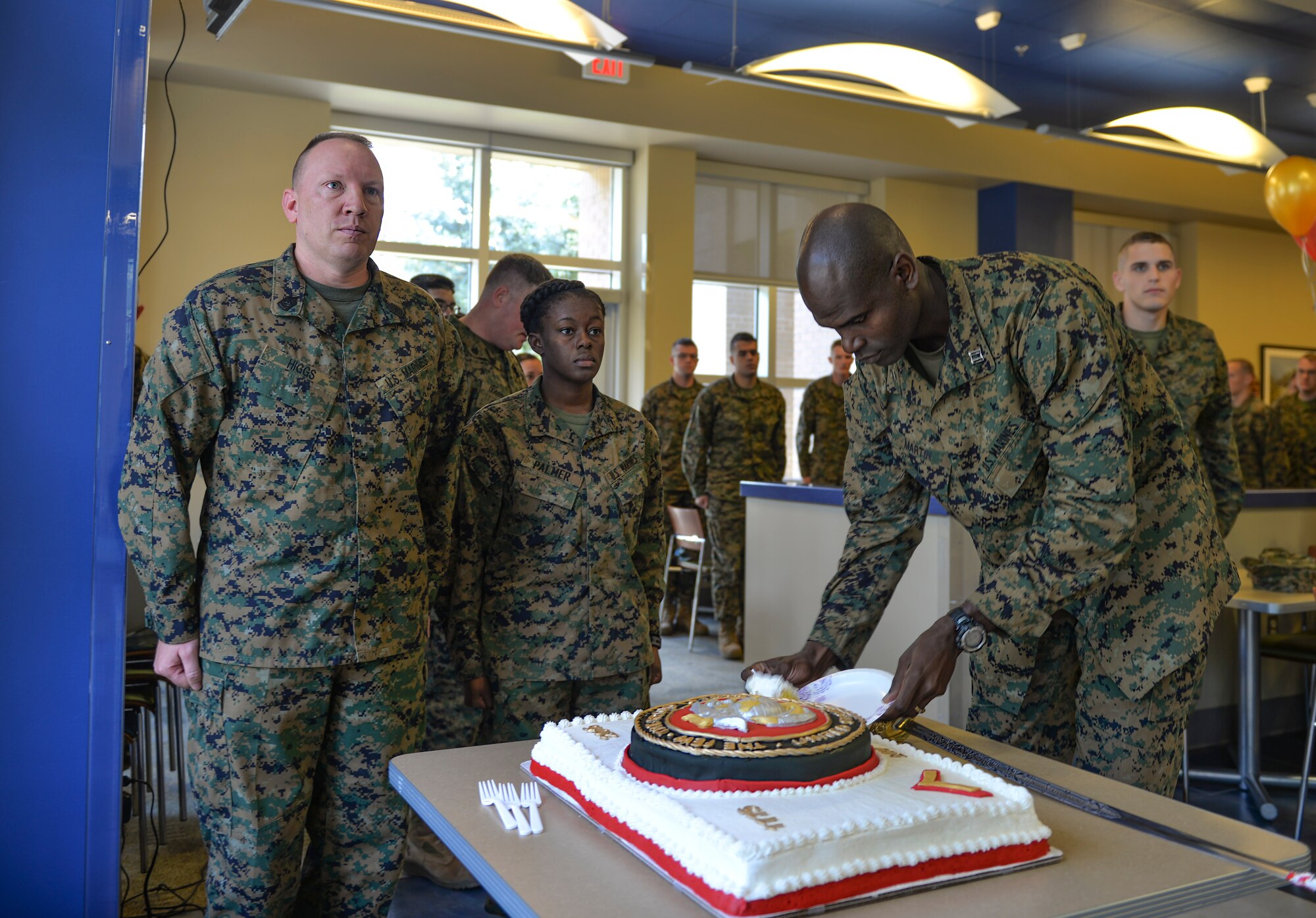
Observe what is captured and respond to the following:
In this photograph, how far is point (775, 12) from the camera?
6832 mm

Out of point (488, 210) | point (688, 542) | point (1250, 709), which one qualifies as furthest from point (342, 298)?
point (488, 210)

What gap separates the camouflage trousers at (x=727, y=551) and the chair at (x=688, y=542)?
109 mm

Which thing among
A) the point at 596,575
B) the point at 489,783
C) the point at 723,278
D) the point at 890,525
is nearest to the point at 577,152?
the point at 723,278

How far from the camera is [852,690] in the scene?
5.58 feet

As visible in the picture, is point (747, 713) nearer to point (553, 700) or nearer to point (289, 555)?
point (289, 555)

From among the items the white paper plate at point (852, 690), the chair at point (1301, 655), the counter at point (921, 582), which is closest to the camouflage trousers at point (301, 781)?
the white paper plate at point (852, 690)

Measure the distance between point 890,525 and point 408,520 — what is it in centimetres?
96

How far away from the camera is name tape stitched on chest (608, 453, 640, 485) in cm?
251

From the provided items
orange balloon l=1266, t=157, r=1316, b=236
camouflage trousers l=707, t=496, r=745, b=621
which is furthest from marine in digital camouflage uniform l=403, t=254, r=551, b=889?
orange balloon l=1266, t=157, r=1316, b=236

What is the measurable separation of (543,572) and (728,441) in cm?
436

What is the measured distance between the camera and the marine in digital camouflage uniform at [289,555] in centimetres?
195

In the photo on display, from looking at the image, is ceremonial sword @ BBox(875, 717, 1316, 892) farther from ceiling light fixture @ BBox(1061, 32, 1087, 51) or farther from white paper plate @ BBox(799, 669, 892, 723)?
ceiling light fixture @ BBox(1061, 32, 1087, 51)

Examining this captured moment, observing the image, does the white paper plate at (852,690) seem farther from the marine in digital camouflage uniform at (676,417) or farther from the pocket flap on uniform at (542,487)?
the marine in digital camouflage uniform at (676,417)

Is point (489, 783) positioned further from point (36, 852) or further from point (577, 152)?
point (577, 152)
